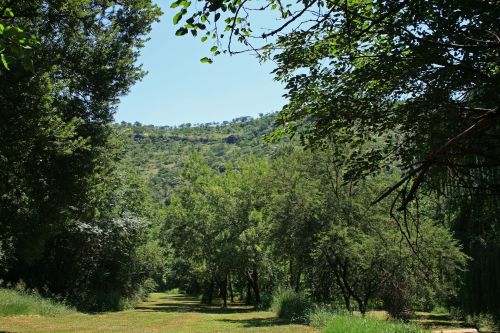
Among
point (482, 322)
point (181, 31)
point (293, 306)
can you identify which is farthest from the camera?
point (293, 306)

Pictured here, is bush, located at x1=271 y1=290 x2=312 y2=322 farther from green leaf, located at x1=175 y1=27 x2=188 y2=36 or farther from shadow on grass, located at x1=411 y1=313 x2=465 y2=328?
green leaf, located at x1=175 y1=27 x2=188 y2=36

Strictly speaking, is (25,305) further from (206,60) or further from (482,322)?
(482,322)

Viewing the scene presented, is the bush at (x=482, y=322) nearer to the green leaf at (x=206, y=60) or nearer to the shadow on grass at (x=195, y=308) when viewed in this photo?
the shadow on grass at (x=195, y=308)

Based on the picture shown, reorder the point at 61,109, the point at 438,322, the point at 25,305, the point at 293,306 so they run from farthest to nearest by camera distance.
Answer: the point at 438,322 → the point at 293,306 → the point at 25,305 → the point at 61,109

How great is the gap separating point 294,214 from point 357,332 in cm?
1068

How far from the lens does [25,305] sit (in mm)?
22578

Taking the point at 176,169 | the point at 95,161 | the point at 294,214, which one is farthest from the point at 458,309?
the point at 176,169

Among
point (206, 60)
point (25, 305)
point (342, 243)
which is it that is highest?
point (206, 60)

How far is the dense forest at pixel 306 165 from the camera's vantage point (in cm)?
557

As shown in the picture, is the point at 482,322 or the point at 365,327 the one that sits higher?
the point at 365,327

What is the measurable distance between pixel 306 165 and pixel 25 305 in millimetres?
17333

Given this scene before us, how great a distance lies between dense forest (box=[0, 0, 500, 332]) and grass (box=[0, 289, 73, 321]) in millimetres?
2504

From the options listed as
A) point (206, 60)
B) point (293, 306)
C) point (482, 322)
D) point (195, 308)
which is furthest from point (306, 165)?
point (206, 60)

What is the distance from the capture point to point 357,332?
14.0m
